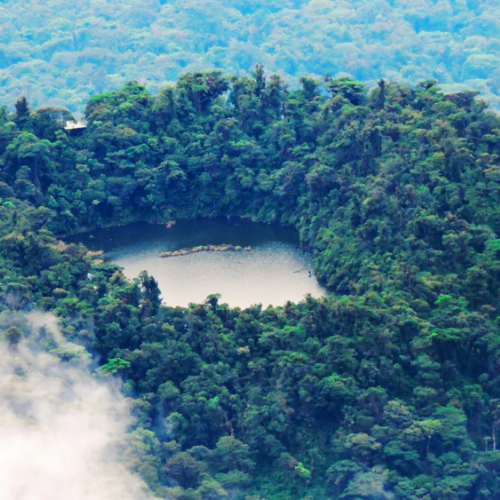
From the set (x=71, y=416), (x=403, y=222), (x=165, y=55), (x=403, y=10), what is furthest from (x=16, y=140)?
(x=403, y=10)

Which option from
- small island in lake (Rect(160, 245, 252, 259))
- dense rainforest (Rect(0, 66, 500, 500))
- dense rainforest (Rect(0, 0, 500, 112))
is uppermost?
dense rainforest (Rect(0, 66, 500, 500))

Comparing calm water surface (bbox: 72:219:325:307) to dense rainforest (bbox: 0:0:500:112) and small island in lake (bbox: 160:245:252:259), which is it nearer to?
small island in lake (bbox: 160:245:252:259)

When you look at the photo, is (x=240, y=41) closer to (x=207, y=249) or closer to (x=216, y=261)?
(x=207, y=249)

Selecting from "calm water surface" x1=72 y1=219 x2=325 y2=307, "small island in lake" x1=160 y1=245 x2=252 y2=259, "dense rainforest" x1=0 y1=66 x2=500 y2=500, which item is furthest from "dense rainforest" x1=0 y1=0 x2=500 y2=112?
"small island in lake" x1=160 y1=245 x2=252 y2=259

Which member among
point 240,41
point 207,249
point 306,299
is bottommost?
point 240,41

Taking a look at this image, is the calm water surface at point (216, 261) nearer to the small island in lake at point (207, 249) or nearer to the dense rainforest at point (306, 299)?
the small island in lake at point (207, 249)

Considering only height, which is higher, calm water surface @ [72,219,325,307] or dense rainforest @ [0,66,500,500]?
dense rainforest @ [0,66,500,500]

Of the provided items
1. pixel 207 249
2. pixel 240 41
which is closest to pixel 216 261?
pixel 207 249
